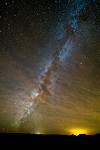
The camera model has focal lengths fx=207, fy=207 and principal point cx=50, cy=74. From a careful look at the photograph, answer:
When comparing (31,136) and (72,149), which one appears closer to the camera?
(72,149)

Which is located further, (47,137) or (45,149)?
(47,137)

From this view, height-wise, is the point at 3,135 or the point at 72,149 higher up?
→ the point at 3,135

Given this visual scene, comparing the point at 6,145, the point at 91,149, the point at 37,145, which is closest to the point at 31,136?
the point at 37,145

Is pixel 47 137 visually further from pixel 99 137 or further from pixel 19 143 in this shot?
pixel 99 137

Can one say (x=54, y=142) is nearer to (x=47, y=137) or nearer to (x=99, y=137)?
(x=47, y=137)

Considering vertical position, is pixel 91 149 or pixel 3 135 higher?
pixel 3 135

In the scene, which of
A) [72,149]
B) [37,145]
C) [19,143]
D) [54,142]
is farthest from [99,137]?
[19,143]

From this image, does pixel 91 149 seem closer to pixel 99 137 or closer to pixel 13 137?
pixel 99 137

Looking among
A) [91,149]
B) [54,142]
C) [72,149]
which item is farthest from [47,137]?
[91,149]
